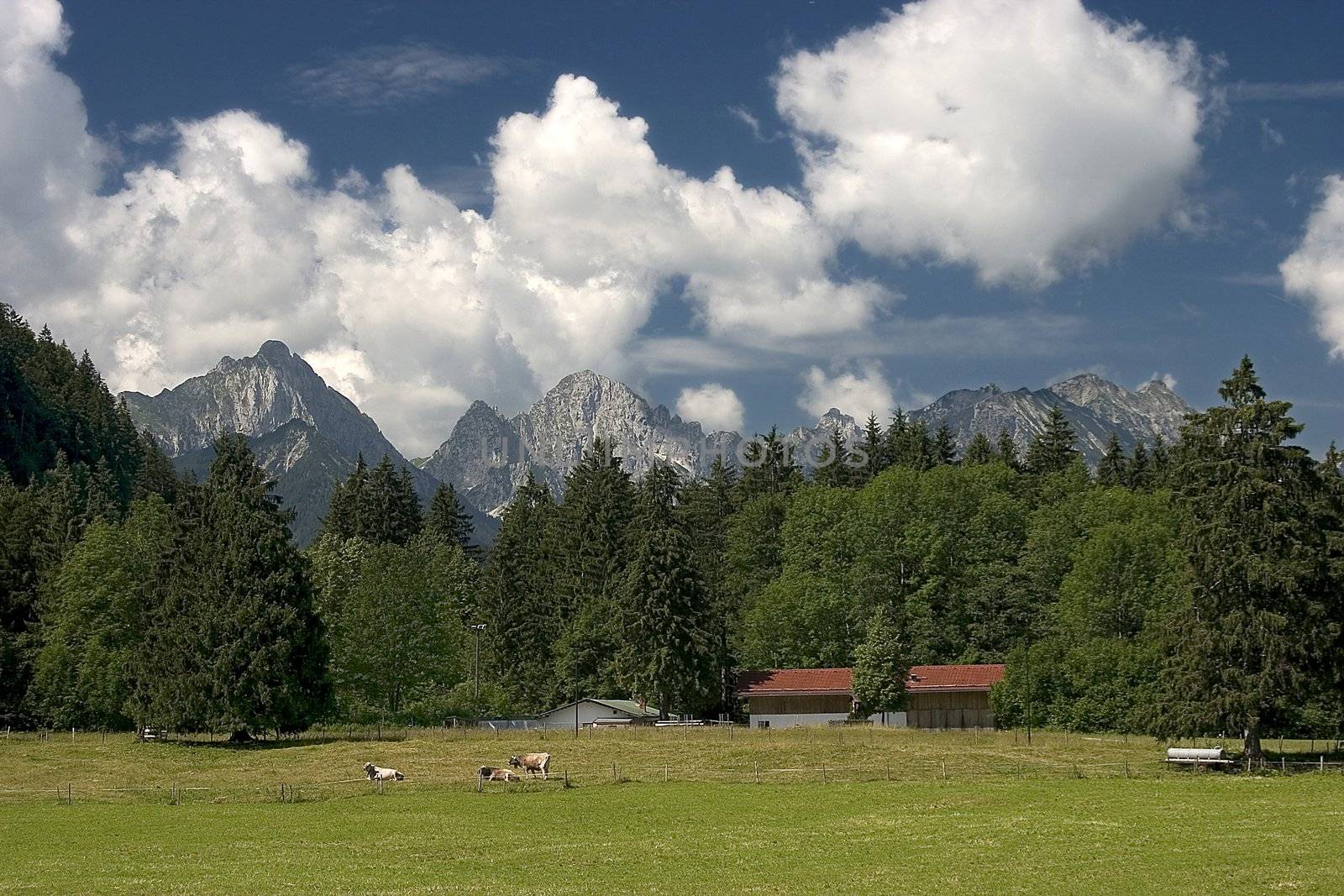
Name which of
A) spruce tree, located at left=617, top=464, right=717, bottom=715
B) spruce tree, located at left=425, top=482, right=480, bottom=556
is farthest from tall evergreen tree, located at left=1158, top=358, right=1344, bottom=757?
spruce tree, located at left=425, top=482, right=480, bottom=556

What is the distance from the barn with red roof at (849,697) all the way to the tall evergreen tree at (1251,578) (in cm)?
3236

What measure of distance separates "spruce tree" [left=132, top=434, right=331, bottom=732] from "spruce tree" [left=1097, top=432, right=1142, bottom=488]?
78884 millimetres

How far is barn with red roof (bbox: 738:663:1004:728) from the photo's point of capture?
89.6 meters

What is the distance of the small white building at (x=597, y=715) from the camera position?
90750mm

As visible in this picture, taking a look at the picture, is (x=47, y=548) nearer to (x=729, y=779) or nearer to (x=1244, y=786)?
(x=729, y=779)

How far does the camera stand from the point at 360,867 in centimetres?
3058

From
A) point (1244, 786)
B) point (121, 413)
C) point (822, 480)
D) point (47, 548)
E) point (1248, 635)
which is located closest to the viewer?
point (1244, 786)

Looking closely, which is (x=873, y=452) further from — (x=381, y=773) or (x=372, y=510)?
(x=381, y=773)

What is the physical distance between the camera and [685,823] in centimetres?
3884

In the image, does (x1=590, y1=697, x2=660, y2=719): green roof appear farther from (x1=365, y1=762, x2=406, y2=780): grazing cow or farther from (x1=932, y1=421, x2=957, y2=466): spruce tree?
(x1=932, y1=421, x2=957, y2=466): spruce tree

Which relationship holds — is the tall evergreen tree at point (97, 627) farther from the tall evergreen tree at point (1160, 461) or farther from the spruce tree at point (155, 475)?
the tall evergreen tree at point (1160, 461)

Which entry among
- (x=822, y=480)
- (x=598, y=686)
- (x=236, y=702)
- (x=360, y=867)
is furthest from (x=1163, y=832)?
(x=822, y=480)

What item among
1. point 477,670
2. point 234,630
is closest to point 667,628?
point 477,670

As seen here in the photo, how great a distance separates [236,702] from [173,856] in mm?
39878
